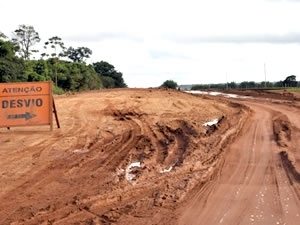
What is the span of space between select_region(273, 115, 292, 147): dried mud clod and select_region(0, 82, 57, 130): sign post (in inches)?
289

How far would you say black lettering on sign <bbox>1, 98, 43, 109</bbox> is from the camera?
1703 cm

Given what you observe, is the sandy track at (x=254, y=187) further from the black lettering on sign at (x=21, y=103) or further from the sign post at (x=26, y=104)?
the black lettering on sign at (x=21, y=103)

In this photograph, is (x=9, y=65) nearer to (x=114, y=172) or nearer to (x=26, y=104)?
(x=26, y=104)

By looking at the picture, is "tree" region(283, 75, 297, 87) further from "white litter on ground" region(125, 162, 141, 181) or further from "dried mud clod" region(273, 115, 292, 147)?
"white litter on ground" region(125, 162, 141, 181)

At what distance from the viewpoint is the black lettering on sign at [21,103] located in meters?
17.0

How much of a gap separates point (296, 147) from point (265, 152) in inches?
36.8

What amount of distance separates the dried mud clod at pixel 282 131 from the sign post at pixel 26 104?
289 inches

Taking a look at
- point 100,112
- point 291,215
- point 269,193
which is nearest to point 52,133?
point 100,112

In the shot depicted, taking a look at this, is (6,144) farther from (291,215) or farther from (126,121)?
(291,215)

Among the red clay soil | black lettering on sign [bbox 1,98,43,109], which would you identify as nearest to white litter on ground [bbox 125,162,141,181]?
the red clay soil

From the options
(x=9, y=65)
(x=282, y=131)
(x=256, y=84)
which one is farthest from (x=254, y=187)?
(x=256, y=84)


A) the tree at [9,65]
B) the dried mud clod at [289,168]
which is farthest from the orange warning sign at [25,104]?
the tree at [9,65]

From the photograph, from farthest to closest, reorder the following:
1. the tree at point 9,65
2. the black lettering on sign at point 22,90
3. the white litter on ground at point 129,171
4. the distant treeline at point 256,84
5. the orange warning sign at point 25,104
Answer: the distant treeline at point 256,84, the tree at point 9,65, the black lettering on sign at point 22,90, the orange warning sign at point 25,104, the white litter on ground at point 129,171

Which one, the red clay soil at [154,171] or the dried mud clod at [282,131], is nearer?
the red clay soil at [154,171]
